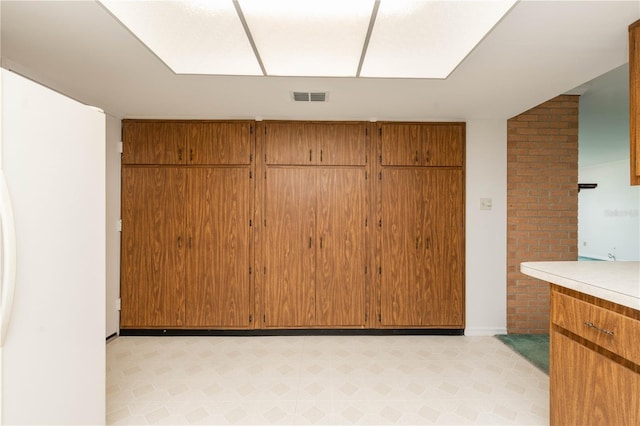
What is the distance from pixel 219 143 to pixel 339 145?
120 centimetres

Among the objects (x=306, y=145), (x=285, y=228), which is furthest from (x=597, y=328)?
(x=306, y=145)

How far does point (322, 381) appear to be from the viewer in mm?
2305

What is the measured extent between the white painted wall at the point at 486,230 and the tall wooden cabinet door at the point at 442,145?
12 cm

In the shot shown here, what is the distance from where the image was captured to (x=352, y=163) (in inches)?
122

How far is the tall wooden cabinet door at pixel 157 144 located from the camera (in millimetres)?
3086

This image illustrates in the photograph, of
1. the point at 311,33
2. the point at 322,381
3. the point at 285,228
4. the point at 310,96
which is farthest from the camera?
the point at 285,228

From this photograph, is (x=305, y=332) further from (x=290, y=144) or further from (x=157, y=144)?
(x=157, y=144)

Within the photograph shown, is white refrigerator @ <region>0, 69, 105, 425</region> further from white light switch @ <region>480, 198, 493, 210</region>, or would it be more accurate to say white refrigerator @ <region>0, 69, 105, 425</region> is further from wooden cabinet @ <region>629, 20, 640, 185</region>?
white light switch @ <region>480, 198, 493, 210</region>

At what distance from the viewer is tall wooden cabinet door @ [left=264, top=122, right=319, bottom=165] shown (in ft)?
10.2

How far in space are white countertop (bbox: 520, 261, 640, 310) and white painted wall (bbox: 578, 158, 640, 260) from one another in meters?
7.88

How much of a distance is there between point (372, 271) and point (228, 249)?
1456 mm

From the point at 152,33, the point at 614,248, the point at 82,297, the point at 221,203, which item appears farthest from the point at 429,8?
the point at 614,248

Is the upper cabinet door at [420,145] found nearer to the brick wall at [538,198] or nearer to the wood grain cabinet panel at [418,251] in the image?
the wood grain cabinet panel at [418,251]

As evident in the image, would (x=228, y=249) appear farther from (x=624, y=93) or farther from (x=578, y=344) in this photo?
(x=624, y=93)
